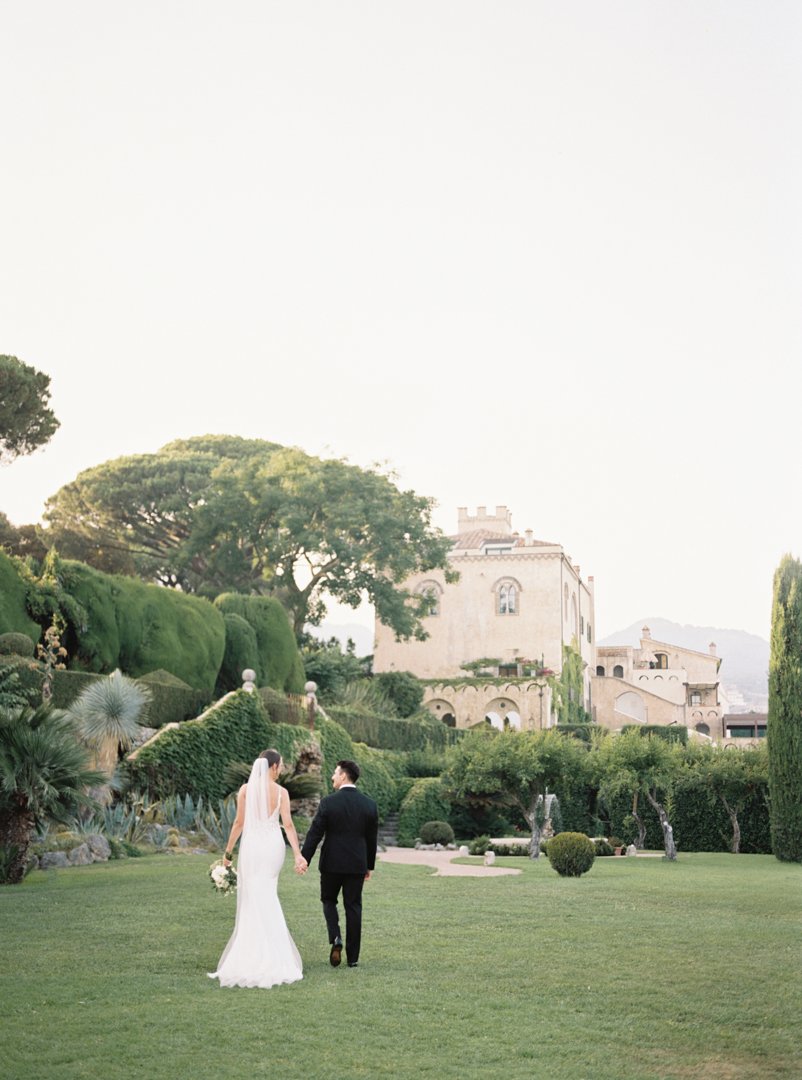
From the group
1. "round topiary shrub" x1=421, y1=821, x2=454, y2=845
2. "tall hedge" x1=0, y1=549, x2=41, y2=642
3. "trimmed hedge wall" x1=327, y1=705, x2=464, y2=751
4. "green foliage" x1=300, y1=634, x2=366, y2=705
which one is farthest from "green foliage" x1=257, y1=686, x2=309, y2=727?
"green foliage" x1=300, y1=634, x2=366, y2=705

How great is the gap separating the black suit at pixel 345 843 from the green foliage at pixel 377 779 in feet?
77.4

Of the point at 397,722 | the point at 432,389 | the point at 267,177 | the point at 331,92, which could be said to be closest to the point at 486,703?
the point at 397,722

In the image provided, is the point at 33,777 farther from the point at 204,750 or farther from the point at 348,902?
the point at 204,750

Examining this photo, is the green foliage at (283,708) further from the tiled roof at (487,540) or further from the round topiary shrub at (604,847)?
the tiled roof at (487,540)

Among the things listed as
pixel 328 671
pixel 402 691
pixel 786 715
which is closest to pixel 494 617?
pixel 402 691

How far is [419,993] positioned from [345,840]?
1203mm

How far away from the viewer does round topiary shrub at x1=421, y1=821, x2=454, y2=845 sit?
31.6 m

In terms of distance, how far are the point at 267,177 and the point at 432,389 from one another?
990 centimetres

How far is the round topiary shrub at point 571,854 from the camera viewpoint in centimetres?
1883

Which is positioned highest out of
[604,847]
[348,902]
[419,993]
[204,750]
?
[204,750]

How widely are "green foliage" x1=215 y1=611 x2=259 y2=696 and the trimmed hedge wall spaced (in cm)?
324

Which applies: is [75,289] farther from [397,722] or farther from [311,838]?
[397,722]

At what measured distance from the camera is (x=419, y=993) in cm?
834

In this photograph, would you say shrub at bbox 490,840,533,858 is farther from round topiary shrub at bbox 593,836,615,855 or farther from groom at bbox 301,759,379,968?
groom at bbox 301,759,379,968
